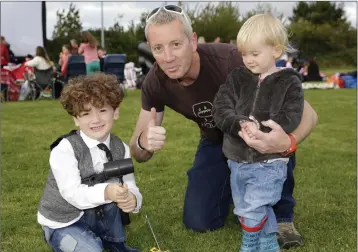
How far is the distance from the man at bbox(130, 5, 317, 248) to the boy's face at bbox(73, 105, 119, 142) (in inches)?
10.2

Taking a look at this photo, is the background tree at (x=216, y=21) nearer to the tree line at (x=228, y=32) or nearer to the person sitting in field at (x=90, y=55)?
the tree line at (x=228, y=32)

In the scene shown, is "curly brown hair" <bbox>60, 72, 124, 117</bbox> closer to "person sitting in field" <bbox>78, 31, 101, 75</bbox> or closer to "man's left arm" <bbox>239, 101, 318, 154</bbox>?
"man's left arm" <bbox>239, 101, 318, 154</bbox>

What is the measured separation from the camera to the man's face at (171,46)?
325 cm

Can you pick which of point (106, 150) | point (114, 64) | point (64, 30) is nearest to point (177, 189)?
point (106, 150)

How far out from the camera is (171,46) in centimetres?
327

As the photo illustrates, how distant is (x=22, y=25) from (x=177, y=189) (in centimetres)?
1507

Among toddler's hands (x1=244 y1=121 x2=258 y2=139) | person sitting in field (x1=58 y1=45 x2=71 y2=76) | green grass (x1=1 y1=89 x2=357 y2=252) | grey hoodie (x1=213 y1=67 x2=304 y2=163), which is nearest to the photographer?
toddler's hands (x1=244 y1=121 x2=258 y2=139)

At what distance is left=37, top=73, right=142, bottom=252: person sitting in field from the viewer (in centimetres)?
297

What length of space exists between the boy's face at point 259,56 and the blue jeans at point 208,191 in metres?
1.31

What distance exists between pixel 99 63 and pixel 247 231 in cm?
1258

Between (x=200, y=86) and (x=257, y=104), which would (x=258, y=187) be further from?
(x=200, y=86)

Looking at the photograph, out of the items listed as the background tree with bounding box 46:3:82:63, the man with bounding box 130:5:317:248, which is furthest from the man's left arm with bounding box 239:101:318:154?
the background tree with bounding box 46:3:82:63

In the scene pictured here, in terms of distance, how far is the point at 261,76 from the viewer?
3043 millimetres

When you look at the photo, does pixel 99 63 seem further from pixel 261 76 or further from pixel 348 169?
pixel 261 76
